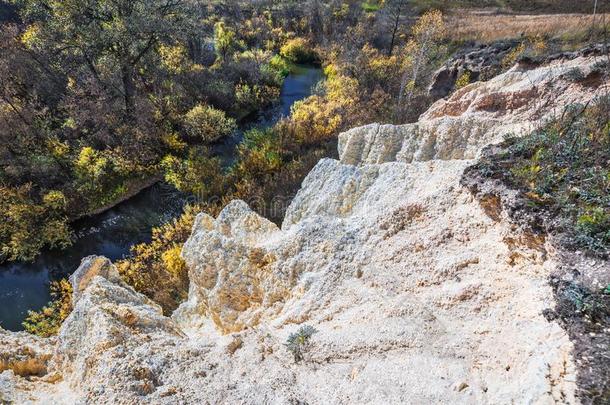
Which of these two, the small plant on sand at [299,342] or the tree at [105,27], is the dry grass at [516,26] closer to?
the small plant on sand at [299,342]

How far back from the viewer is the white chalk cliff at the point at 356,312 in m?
5.05

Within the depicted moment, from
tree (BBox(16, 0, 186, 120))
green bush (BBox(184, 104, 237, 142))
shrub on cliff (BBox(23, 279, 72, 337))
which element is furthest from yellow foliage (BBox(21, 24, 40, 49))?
shrub on cliff (BBox(23, 279, 72, 337))

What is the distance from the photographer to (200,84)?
98.8ft

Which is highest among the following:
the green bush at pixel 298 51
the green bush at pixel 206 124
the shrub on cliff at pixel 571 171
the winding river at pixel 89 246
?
the green bush at pixel 298 51

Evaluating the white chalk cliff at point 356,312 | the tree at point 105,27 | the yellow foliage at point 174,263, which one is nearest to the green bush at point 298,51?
the tree at point 105,27

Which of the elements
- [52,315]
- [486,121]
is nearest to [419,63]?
[486,121]

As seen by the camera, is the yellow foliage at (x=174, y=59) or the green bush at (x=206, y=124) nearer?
the green bush at (x=206, y=124)

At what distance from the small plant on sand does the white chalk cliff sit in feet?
0.47

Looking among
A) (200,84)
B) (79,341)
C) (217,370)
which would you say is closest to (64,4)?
(200,84)

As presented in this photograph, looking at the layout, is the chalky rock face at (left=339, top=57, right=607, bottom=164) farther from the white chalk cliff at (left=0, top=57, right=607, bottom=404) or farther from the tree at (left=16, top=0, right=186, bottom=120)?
the tree at (left=16, top=0, right=186, bottom=120)

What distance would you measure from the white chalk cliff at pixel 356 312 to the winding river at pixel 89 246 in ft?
26.1

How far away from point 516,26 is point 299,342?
36597 millimetres

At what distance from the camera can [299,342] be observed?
20.8 feet

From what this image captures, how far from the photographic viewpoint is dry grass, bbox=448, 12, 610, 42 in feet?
78.6
